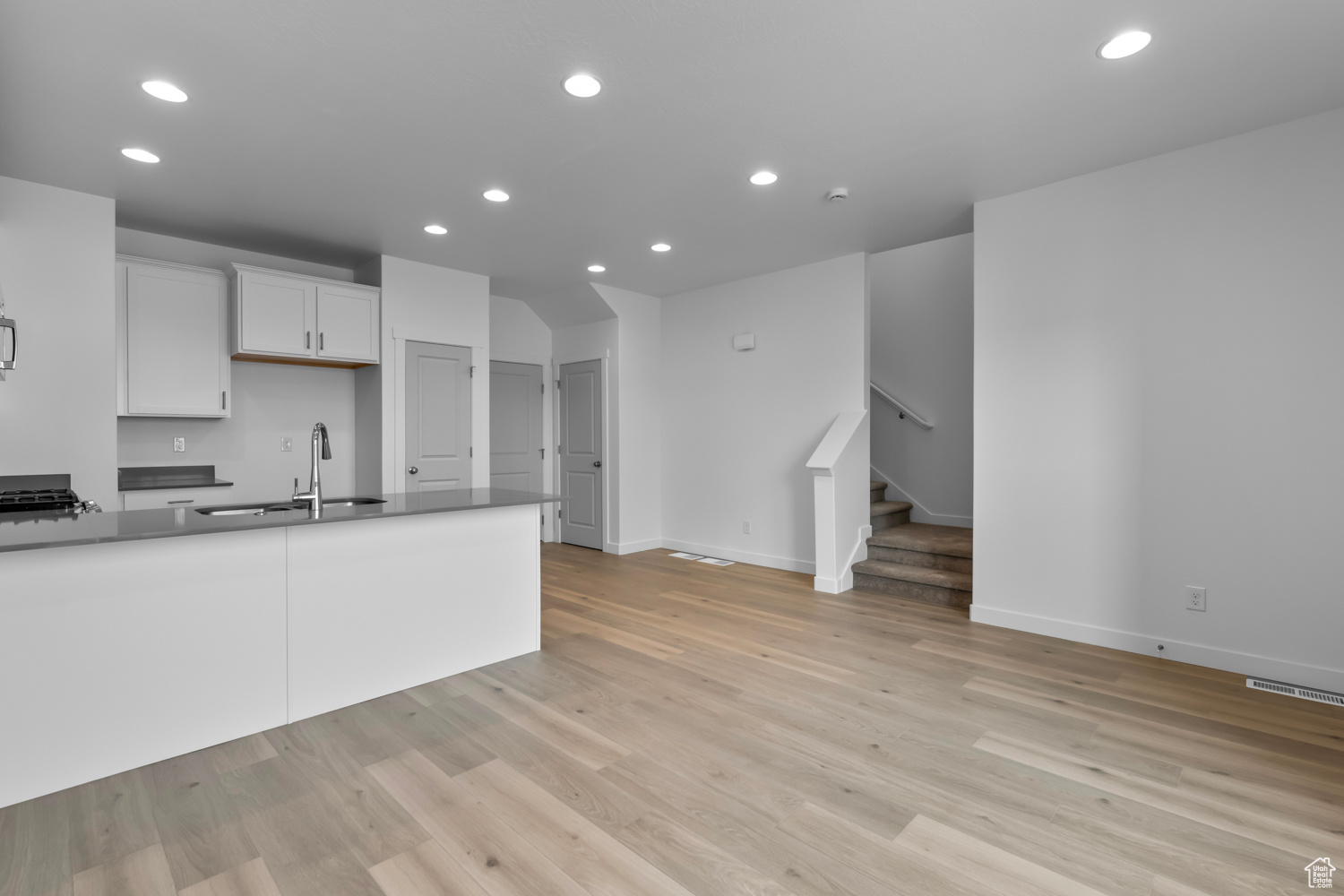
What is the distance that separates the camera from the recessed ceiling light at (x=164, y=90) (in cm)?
255

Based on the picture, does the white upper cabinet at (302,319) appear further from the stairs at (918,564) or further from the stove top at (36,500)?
the stairs at (918,564)

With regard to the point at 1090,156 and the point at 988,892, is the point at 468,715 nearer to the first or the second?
the point at 988,892

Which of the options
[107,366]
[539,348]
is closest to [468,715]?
[107,366]

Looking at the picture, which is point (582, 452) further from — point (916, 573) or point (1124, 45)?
point (1124, 45)

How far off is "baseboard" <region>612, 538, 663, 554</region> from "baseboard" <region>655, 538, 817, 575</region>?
0.09 metres

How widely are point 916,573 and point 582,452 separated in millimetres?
3633

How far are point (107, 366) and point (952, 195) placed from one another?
5.20 m

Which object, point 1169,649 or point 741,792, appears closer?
point 741,792

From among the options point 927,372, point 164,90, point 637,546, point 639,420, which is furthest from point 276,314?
point 927,372

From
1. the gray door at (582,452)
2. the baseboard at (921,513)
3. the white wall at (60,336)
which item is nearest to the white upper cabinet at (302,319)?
the white wall at (60,336)

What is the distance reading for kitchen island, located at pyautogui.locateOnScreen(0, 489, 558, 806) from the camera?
2.06 metres

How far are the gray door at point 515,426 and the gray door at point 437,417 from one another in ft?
3.63

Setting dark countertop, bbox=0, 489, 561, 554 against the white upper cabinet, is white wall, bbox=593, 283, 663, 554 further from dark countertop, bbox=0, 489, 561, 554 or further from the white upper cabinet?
dark countertop, bbox=0, 489, 561, 554

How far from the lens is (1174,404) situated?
3.31m
